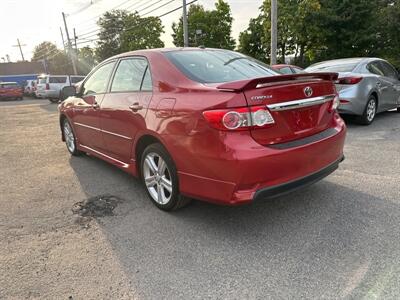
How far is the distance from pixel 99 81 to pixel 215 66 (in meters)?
1.98

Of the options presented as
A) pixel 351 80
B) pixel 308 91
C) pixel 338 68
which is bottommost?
pixel 351 80

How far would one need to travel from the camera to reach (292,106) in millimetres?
2875

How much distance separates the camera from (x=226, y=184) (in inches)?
107

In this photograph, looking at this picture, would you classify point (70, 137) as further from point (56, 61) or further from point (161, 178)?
point (56, 61)

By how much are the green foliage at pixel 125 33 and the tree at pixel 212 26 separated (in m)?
4.55

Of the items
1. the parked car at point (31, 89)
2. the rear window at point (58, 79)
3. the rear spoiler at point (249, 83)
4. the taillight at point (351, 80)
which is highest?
the rear spoiler at point (249, 83)

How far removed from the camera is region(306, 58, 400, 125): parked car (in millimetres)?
6938

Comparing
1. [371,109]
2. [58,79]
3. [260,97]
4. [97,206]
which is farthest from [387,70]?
[58,79]

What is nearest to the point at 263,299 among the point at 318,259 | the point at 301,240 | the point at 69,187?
the point at 318,259

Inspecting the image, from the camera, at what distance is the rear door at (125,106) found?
11.8 feet

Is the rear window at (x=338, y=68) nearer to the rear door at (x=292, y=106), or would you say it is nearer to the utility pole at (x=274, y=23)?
the rear door at (x=292, y=106)

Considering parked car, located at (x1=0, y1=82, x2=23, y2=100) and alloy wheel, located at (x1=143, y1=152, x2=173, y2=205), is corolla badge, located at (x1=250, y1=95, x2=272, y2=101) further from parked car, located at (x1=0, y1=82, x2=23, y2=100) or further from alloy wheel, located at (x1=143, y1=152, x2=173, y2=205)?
parked car, located at (x1=0, y1=82, x2=23, y2=100)

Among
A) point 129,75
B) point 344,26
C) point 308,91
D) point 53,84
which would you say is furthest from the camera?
point 344,26

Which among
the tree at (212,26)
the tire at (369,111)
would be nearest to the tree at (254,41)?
the tree at (212,26)
